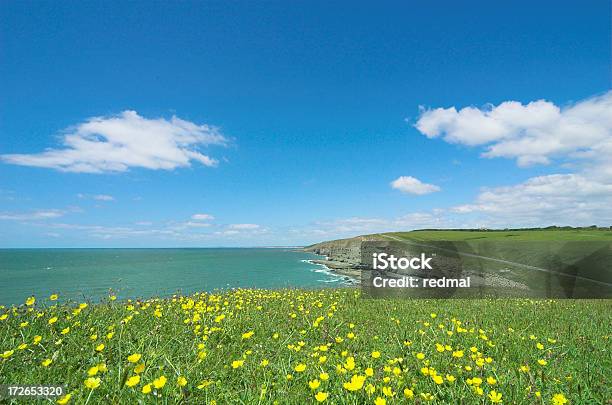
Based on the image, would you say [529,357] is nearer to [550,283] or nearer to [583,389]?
[583,389]

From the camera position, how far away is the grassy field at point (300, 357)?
10.6ft

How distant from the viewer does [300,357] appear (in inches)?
179

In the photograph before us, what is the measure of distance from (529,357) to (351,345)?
107 inches

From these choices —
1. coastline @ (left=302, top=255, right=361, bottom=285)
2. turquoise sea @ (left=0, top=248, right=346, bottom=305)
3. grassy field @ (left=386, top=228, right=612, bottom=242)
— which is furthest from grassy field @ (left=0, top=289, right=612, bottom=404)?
coastline @ (left=302, top=255, right=361, bottom=285)

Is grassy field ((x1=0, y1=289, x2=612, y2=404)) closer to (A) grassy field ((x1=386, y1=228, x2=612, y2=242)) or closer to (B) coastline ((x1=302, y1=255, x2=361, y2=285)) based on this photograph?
(A) grassy field ((x1=386, y1=228, x2=612, y2=242))

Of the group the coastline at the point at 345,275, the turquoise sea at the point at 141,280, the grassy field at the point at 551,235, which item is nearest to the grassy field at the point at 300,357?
the turquoise sea at the point at 141,280

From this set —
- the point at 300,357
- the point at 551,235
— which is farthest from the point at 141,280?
the point at 551,235

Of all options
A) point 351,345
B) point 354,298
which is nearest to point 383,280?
point 354,298

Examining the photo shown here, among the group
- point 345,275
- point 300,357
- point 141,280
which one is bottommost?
point 141,280

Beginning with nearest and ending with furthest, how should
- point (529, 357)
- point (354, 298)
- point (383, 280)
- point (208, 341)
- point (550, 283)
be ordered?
point (529, 357) < point (208, 341) < point (354, 298) < point (383, 280) < point (550, 283)

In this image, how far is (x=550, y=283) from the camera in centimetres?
2066

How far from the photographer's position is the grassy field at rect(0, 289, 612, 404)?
127 inches

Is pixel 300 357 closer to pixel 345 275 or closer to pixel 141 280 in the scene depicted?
pixel 345 275

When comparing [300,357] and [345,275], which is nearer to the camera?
[300,357]
